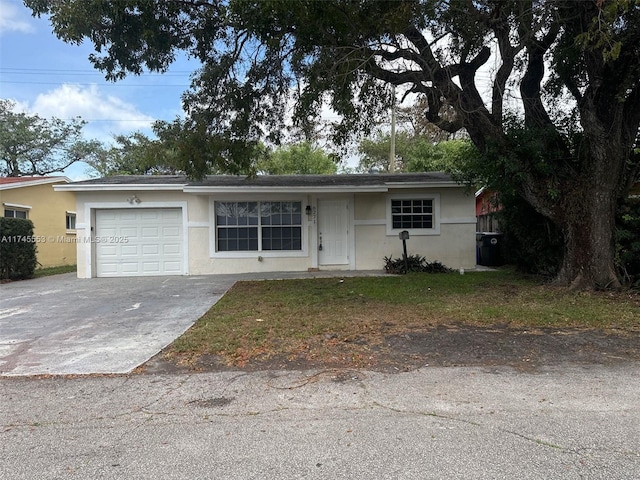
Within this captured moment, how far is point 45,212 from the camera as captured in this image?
18.9 meters

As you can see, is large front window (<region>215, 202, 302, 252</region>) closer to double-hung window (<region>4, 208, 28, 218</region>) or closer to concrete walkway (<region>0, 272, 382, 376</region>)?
concrete walkway (<region>0, 272, 382, 376</region>)

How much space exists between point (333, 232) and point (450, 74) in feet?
21.1

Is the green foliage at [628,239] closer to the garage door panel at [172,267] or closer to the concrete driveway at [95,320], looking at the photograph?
the concrete driveway at [95,320]

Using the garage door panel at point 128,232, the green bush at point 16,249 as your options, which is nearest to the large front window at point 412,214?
the garage door panel at point 128,232

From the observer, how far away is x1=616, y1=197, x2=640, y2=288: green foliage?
8.82 m

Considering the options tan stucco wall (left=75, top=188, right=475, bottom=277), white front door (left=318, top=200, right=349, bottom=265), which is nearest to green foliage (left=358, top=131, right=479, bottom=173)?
tan stucco wall (left=75, top=188, right=475, bottom=277)

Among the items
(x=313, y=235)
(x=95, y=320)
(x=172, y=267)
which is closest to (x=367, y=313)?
(x=95, y=320)

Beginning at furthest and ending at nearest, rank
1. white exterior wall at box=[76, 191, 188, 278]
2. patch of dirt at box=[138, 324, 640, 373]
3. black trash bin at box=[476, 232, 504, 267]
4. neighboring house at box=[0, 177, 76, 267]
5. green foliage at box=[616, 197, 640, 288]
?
neighboring house at box=[0, 177, 76, 267] < black trash bin at box=[476, 232, 504, 267] < white exterior wall at box=[76, 191, 188, 278] < green foliage at box=[616, 197, 640, 288] < patch of dirt at box=[138, 324, 640, 373]

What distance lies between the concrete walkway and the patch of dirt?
857 mm

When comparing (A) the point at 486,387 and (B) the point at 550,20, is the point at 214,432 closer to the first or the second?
(A) the point at 486,387

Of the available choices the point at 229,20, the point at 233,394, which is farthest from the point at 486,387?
the point at 229,20

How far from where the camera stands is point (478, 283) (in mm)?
10602

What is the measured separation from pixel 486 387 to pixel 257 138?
25.8 ft

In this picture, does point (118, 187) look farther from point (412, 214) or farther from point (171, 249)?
point (412, 214)
